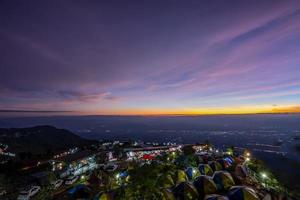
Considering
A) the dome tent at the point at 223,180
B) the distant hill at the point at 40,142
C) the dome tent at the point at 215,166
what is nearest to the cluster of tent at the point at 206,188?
the dome tent at the point at 223,180

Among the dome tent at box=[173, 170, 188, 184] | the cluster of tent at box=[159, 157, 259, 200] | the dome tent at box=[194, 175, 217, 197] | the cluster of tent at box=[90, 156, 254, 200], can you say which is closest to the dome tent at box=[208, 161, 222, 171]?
the cluster of tent at box=[159, 157, 259, 200]

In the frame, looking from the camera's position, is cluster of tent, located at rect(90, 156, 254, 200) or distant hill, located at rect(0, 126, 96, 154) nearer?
cluster of tent, located at rect(90, 156, 254, 200)

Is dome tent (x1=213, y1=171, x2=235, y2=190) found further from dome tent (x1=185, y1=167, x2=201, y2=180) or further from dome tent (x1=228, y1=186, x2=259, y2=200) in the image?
dome tent (x1=185, y1=167, x2=201, y2=180)

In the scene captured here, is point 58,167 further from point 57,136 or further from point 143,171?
point 57,136

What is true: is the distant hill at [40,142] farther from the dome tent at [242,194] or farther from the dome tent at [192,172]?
the dome tent at [242,194]

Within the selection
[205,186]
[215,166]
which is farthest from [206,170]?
[205,186]

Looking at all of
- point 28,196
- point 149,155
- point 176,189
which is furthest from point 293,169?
point 28,196

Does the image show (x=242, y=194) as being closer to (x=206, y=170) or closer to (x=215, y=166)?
(x=206, y=170)
